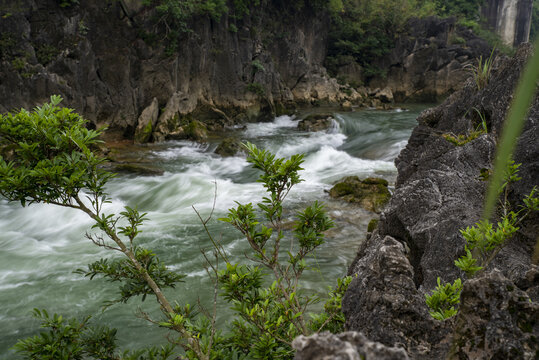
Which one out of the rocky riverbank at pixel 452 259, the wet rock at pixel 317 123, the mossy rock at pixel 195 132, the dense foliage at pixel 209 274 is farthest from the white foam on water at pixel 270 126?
the dense foliage at pixel 209 274

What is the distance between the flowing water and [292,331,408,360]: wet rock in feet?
4.45

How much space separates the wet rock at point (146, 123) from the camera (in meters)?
16.4

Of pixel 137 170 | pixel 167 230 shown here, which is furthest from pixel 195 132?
pixel 167 230

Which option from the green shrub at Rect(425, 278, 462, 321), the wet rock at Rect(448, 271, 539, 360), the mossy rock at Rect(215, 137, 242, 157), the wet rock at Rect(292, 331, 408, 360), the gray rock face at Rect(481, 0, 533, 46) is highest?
the gray rock face at Rect(481, 0, 533, 46)

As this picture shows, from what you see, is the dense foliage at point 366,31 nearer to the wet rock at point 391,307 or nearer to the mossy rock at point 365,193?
the mossy rock at point 365,193

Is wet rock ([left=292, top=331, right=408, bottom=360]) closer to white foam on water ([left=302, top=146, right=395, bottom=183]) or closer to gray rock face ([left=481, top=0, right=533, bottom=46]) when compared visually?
white foam on water ([left=302, top=146, right=395, bottom=183])

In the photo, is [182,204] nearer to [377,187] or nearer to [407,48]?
[377,187]

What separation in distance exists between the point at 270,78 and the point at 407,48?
14084 millimetres

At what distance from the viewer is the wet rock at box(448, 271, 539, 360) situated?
56.3 inches

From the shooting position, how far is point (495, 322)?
4.90 feet

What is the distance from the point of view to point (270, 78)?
2383 cm

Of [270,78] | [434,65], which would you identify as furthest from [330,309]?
[434,65]

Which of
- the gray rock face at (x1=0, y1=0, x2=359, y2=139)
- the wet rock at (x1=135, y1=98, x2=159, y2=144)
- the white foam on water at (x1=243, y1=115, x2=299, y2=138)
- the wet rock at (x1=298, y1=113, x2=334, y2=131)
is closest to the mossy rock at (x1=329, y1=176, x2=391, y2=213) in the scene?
the wet rock at (x1=298, y1=113, x2=334, y2=131)

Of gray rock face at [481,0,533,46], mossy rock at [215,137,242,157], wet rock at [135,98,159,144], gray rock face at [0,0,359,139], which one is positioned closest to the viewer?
gray rock face at [0,0,359,139]
